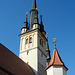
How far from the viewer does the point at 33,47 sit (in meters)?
23.9

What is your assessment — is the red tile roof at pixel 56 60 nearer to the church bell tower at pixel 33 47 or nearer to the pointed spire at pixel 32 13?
the church bell tower at pixel 33 47

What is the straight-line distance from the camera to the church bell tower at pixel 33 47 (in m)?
22.5

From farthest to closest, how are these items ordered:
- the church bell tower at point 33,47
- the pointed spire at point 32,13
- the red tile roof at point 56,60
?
the pointed spire at point 32,13
the church bell tower at point 33,47
the red tile roof at point 56,60

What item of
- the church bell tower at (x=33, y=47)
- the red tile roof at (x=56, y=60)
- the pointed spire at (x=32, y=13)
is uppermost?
the pointed spire at (x=32, y=13)

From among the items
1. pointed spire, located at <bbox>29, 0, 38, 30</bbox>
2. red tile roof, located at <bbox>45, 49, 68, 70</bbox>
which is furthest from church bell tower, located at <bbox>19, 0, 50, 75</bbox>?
red tile roof, located at <bbox>45, 49, 68, 70</bbox>

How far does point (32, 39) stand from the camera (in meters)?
24.9

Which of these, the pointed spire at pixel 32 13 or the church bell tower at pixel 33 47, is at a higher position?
the pointed spire at pixel 32 13

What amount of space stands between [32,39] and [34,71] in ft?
18.5

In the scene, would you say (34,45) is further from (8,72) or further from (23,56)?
(8,72)

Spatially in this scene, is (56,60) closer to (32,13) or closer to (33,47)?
(33,47)

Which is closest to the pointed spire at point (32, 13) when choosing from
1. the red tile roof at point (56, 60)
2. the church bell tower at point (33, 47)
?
the church bell tower at point (33, 47)

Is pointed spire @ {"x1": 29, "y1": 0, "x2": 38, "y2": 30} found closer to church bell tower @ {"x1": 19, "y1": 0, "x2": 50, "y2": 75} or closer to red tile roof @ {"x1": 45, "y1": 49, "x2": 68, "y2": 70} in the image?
church bell tower @ {"x1": 19, "y1": 0, "x2": 50, "y2": 75}

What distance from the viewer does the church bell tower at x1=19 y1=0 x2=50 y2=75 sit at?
22.5 metres

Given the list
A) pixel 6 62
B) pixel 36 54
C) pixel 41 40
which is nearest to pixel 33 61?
pixel 36 54
